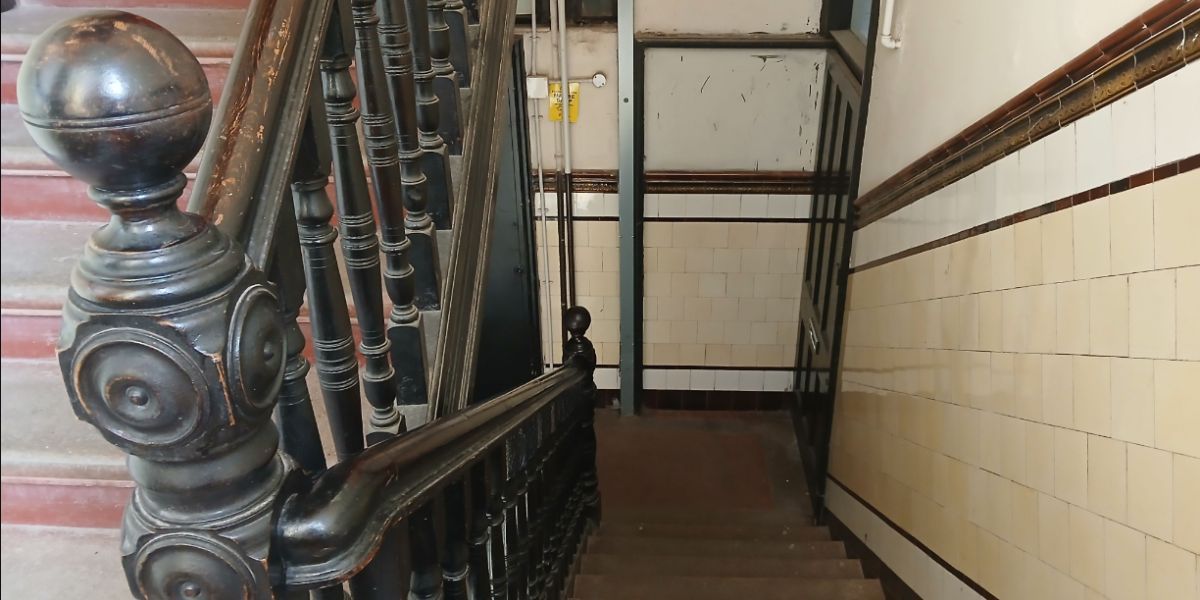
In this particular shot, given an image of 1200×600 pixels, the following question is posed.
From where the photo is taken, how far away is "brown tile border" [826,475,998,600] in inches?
80.9

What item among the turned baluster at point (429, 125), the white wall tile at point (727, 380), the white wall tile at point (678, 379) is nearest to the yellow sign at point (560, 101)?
the white wall tile at point (678, 379)

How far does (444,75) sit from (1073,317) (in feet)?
4.17

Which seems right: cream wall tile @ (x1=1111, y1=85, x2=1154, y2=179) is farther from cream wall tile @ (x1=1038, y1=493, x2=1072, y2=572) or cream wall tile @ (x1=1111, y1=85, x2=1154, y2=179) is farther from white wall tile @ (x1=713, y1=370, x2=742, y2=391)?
white wall tile @ (x1=713, y1=370, x2=742, y2=391)

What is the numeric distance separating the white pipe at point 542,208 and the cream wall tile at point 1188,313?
3.04 metres

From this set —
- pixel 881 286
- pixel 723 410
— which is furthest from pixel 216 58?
pixel 723 410

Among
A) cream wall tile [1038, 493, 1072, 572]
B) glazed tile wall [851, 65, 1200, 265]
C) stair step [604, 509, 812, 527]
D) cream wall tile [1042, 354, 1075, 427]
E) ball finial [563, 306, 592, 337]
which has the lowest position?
stair step [604, 509, 812, 527]

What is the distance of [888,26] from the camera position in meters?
2.76

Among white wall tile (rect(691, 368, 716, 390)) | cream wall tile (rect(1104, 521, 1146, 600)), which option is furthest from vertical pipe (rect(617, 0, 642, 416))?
cream wall tile (rect(1104, 521, 1146, 600))

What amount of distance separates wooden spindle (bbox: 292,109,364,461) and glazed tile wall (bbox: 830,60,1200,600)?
3.88 ft

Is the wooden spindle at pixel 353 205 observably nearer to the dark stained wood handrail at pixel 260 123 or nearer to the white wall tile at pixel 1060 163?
the dark stained wood handrail at pixel 260 123

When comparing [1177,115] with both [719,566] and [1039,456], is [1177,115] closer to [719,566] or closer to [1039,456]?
[1039,456]

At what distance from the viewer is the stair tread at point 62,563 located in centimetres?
118

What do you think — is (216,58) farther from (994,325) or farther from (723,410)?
(723,410)

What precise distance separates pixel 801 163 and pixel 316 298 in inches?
139
